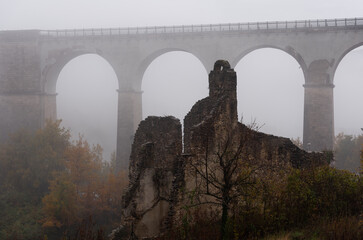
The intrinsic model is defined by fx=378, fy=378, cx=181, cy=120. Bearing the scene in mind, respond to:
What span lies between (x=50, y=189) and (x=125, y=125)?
581 cm

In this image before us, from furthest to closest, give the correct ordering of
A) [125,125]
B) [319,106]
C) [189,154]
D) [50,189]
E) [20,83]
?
[20,83], [125,125], [50,189], [319,106], [189,154]

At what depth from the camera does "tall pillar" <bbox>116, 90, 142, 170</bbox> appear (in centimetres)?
2327

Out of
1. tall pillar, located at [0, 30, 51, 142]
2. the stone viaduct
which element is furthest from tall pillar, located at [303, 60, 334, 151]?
tall pillar, located at [0, 30, 51, 142]

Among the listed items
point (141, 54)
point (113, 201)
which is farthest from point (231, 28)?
point (113, 201)

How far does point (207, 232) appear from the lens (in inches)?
301

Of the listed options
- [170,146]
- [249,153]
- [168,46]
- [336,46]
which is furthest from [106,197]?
[336,46]

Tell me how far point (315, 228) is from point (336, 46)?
15669mm

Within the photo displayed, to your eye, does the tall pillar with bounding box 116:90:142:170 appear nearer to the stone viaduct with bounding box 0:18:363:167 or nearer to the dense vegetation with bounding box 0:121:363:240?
the stone viaduct with bounding box 0:18:363:167

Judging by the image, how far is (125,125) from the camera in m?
23.3

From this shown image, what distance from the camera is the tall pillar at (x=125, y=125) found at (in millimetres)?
23266

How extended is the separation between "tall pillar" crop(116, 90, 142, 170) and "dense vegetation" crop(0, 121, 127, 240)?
46.9 inches

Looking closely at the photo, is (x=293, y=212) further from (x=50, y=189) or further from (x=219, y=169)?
(x=50, y=189)

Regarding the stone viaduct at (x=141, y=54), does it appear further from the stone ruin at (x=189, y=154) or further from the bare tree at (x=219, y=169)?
the bare tree at (x=219, y=169)

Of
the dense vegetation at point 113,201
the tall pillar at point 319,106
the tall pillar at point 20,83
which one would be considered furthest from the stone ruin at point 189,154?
the tall pillar at point 20,83
